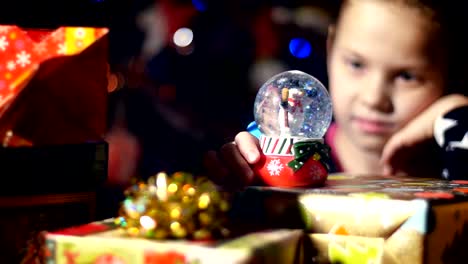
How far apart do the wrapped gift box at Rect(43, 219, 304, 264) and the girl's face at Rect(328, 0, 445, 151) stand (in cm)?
112

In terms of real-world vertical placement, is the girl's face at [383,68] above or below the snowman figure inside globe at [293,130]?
above

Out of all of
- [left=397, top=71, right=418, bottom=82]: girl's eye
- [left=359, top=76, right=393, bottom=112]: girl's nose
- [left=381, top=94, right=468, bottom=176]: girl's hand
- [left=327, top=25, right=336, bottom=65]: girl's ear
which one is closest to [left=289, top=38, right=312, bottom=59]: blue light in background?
[left=327, top=25, right=336, bottom=65]: girl's ear

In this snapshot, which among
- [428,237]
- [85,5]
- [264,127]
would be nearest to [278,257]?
[428,237]

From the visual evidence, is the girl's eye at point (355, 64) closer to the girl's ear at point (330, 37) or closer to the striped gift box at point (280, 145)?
the girl's ear at point (330, 37)

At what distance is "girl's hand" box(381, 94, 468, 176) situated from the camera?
104 inches

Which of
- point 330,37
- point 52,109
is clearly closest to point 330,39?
point 330,37

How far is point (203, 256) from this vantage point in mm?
1548

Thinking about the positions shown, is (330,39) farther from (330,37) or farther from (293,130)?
(293,130)

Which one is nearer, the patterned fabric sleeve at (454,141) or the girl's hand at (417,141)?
the patterned fabric sleeve at (454,141)

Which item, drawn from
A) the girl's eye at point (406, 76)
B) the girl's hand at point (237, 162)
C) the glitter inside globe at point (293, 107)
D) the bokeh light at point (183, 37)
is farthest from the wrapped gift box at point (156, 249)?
the bokeh light at point (183, 37)

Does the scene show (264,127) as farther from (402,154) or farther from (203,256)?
(203,256)

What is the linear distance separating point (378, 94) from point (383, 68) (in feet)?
0.37

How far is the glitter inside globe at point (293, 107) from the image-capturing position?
223 centimetres

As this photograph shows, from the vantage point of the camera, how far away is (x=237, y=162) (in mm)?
2238
